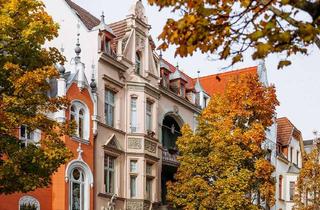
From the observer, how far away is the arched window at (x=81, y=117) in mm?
29422

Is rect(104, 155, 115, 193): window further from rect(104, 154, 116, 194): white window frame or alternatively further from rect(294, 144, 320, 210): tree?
rect(294, 144, 320, 210): tree

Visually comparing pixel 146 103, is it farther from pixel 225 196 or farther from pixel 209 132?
pixel 225 196

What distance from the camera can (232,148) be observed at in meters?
31.8

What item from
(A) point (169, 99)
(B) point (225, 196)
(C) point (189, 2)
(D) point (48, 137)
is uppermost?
(A) point (169, 99)

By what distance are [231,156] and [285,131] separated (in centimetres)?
2693

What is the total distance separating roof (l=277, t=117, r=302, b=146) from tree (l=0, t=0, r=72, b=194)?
4051 cm

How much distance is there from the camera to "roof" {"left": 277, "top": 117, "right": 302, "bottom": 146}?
56.8m

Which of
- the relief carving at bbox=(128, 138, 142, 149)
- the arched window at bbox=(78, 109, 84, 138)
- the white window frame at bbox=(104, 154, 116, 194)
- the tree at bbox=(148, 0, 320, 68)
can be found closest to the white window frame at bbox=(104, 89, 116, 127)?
the relief carving at bbox=(128, 138, 142, 149)

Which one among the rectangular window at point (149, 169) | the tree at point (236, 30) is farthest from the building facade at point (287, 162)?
the tree at point (236, 30)

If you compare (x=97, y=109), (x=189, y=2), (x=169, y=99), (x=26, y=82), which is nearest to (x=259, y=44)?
(x=189, y=2)

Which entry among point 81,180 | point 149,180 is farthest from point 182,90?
point 81,180

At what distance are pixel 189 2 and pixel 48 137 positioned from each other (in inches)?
421

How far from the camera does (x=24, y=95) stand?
1741cm

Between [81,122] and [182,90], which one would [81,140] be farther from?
[182,90]
